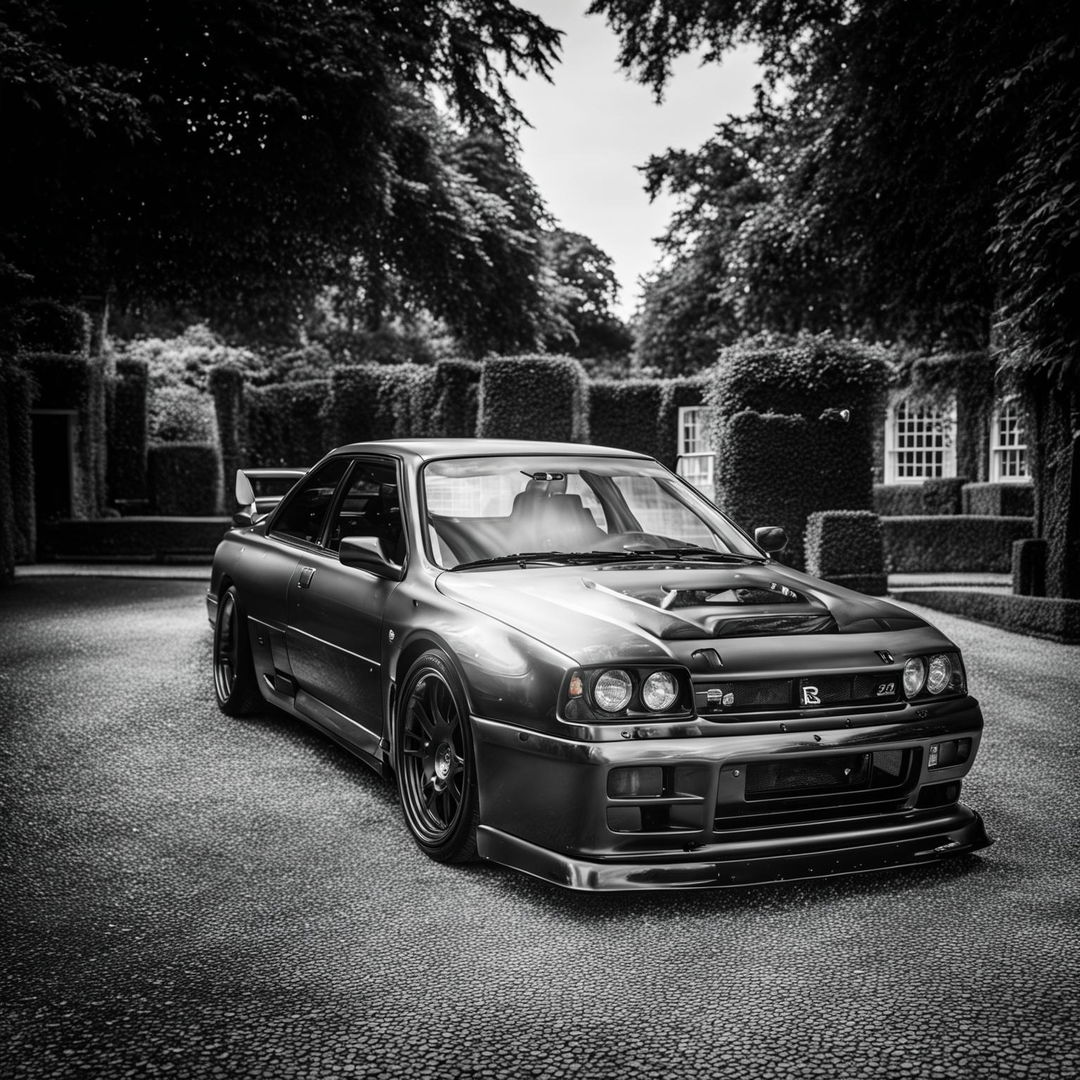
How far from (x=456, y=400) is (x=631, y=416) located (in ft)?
17.4

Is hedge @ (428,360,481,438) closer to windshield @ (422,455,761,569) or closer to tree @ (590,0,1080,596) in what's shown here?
tree @ (590,0,1080,596)

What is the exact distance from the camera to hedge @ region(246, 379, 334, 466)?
3222cm

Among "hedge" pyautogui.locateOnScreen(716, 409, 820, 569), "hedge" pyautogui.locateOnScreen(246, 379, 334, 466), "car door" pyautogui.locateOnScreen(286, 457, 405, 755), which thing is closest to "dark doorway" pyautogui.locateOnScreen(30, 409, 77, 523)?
"hedge" pyautogui.locateOnScreen(246, 379, 334, 466)

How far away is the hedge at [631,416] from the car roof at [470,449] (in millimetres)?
23190

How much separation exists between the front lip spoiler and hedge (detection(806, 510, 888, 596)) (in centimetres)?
990

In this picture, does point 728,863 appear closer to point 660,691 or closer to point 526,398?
point 660,691

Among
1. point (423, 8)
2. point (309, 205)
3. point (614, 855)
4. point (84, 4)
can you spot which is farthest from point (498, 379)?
point (614, 855)

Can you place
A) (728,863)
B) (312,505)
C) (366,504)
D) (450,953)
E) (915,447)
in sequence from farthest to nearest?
(915,447) < (312,505) < (366,504) < (728,863) < (450,953)

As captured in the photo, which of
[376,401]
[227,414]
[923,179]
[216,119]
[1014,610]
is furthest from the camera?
[376,401]

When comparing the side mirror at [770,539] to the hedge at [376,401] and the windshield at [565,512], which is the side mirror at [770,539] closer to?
the windshield at [565,512]

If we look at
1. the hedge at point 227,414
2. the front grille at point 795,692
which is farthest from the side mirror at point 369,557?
the hedge at point 227,414

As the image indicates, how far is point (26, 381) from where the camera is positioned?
62.0ft

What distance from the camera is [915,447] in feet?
102

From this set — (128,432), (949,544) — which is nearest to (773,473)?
(949,544)
